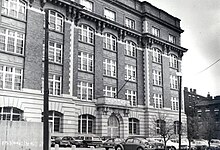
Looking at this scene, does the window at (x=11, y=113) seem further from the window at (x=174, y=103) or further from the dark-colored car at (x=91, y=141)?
the window at (x=174, y=103)

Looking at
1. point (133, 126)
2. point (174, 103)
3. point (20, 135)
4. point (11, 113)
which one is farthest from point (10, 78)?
point (174, 103)

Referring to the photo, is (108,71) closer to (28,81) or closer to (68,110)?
(68,110)

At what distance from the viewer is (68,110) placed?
3847cm

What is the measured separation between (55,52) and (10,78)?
7.19m

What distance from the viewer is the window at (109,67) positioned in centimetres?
4666

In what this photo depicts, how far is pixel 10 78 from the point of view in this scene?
112 ft

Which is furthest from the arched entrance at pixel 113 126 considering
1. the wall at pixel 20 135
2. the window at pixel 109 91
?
the wall at pixel 20 135

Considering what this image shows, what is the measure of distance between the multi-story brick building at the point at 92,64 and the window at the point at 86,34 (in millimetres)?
14

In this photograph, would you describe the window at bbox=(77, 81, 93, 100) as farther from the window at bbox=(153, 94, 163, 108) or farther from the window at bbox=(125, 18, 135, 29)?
the window at bbox=(153, 94, 163, 108)

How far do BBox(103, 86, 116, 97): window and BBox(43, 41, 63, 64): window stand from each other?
31.0ft

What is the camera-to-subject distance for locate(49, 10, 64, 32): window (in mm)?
39188

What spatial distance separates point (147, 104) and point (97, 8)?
695 inches

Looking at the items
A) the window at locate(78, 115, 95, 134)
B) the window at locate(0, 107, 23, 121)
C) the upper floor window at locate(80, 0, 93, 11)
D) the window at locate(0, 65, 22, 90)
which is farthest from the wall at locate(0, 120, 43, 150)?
the upper floor window at locate(80, 0, 93, 11)

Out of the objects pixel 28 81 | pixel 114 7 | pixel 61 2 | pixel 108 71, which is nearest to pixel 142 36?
pixel 114 7
